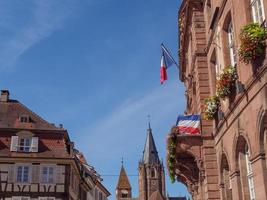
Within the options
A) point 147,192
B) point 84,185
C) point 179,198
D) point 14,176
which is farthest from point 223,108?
point 179,198

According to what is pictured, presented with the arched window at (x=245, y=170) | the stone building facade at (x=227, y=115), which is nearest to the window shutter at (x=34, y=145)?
the stone building facade at (x=227, y=115)

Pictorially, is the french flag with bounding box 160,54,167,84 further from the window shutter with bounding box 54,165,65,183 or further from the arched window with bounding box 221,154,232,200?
the window shutter with bounding box 54,165,65,183

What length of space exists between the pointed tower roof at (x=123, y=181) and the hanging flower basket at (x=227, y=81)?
14209 centimetres

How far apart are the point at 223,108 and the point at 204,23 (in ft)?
20.3

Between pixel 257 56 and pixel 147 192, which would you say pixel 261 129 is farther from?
pixel 147 192

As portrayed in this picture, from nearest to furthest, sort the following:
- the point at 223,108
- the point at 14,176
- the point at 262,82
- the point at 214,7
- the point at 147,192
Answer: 1. the point at 262,82
2. the point at 223,108
3. the point at 214,7
4. the point at 14,176
5. the point at 147,192

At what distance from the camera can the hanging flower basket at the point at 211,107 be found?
1752 cm

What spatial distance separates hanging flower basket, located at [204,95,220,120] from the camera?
17.5 meters

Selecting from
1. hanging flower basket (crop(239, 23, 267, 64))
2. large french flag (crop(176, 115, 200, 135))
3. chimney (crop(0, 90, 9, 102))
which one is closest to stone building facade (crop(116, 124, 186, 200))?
chimney (crop(0, 90, 9, 102))

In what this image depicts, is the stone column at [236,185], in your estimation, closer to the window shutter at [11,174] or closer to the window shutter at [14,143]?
the window shutter at [11,174]

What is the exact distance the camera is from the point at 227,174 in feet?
57.4

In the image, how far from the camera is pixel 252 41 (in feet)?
39.5

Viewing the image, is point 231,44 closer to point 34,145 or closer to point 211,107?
point 211,107

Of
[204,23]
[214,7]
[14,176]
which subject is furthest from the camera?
[14,176]
